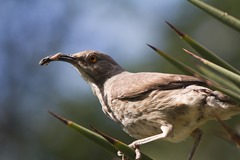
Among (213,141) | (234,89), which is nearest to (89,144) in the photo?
(213,141)

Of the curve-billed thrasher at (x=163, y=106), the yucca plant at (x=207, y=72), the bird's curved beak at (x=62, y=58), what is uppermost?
the yucca plant at (x=207, y=72)

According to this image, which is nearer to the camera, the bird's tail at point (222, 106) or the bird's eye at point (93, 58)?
the bird's tail at point (222, 106)

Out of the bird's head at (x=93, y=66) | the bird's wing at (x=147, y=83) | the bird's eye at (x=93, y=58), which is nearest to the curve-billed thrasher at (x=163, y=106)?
the bird's wing at (x=147, y=83)

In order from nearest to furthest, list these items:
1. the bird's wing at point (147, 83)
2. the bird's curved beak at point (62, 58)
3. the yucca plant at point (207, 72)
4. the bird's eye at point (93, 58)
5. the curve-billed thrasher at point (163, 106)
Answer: the yucca plant at point (207, 72)
the curve-billed thrasher at point (163, 106)
the bird's wing at point (147, 83)
the bird's curved beak at point (62, 58)
the bird's eye at point (93, 58)

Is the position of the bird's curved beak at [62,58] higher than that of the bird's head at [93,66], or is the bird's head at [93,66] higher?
the bird's curved beak at [62,58]

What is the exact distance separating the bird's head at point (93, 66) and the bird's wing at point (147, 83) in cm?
40

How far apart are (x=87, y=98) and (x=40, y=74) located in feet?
6.00

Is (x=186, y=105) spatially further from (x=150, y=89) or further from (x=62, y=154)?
(x=62, y=154)

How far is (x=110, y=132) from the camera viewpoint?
376 inches

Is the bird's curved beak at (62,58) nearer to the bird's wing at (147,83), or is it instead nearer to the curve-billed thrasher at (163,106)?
the curve-billed thrasher at (163,106)

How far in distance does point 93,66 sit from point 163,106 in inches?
48.3

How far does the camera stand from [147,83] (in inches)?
203

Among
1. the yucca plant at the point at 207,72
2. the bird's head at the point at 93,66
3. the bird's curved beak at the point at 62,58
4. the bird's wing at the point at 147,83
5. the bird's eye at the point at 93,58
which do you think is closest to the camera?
the yucca plant at the point at 207,72

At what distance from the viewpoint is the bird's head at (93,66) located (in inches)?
230
